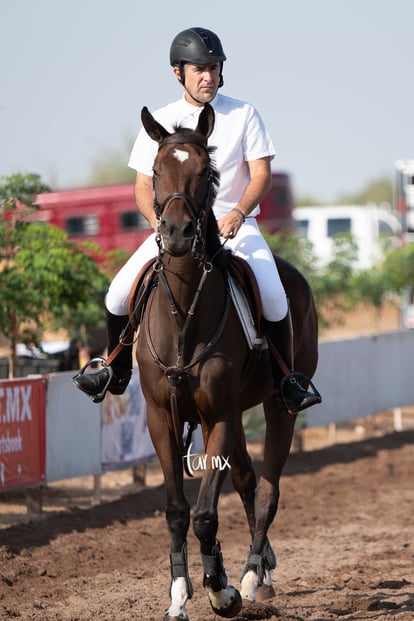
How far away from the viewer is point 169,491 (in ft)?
21.5

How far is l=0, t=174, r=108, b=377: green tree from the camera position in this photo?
11.7 metres

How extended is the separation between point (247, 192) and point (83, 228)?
2024 centimetres

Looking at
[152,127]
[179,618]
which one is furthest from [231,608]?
[152,127]

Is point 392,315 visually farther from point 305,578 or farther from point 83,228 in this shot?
point 305,578

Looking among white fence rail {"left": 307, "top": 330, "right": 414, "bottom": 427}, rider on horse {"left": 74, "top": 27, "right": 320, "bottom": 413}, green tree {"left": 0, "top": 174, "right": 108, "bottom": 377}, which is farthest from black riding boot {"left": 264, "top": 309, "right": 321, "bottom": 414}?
white fence rail {"left": 307, "top": 330, "right": 414, "bottom": 427}

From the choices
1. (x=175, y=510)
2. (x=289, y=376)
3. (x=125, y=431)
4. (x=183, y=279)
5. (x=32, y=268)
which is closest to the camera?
(x=183, y=279)

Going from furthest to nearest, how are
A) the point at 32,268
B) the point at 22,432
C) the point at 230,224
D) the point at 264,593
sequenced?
the point at 32,268 < the point at 22,432 < the point at 264,593 < the point at 230,224

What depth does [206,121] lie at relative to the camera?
21.0 ft

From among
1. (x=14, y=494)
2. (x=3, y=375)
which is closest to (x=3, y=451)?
(x=14, y=494)

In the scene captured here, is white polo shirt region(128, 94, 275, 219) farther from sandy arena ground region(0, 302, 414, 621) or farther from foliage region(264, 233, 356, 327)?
foliage region(264, 233, 356, 327)

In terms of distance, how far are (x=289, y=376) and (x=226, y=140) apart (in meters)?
1.65

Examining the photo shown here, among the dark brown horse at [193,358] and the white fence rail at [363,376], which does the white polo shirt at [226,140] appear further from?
the white fence rail at [363,376]

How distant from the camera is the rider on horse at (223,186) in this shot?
273 inches

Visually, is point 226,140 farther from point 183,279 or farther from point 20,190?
point 20,190
